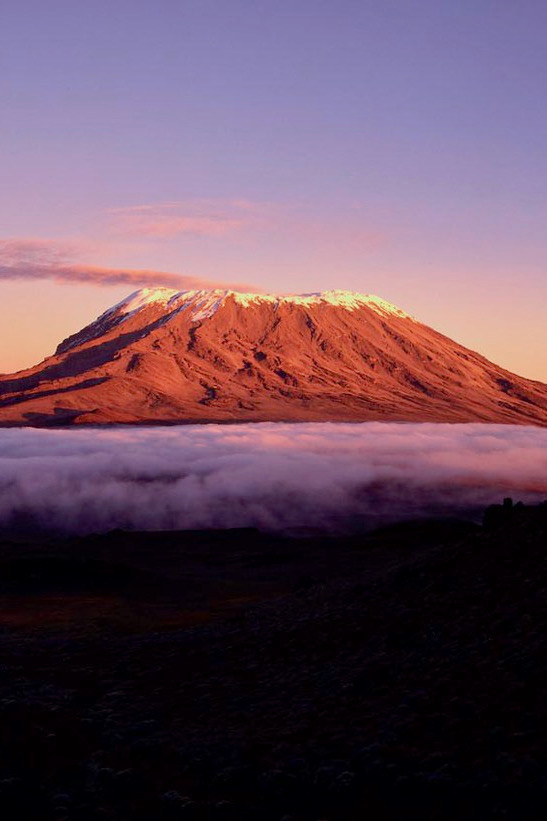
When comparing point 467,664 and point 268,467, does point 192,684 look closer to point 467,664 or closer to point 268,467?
point 467,664

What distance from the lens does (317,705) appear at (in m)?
21.0

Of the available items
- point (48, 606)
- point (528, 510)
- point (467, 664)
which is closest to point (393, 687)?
point (467, 664)

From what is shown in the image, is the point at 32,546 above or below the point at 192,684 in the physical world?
below

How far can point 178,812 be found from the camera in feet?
52.9

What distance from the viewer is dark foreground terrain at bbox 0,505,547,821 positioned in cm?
1575

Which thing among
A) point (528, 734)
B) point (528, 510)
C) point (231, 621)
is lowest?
point (231, 621)

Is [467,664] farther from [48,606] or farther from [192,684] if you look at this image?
[48,606]

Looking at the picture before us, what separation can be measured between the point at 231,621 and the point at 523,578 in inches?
504

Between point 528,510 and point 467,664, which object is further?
point 528,510

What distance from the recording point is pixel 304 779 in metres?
16.6

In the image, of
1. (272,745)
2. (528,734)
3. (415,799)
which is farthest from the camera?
(272,745)

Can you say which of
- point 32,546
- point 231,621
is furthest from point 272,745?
point 32,546

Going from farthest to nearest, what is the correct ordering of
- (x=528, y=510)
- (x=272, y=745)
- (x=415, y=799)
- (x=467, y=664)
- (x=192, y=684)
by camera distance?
(x=528, y=510)
(x=192, y=684)
(x=467, y=664)
(x=272, y=745)
(x=415, y=799)

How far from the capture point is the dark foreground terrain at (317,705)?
51.7ft
